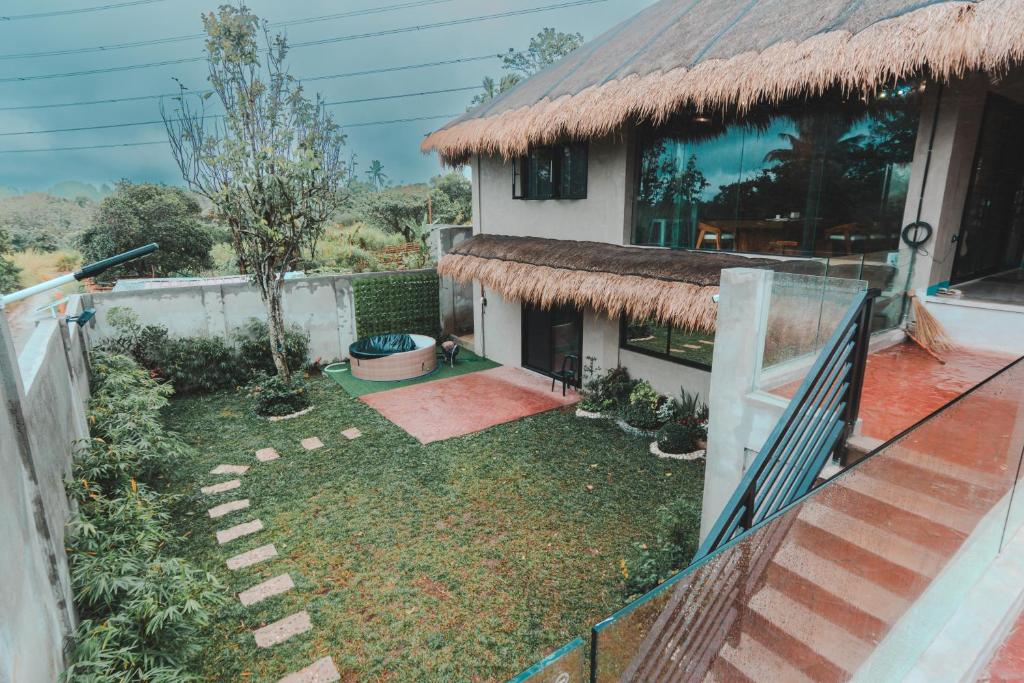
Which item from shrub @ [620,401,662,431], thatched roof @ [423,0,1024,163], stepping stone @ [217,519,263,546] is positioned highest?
thatched roof @ [423,0,1024,163]

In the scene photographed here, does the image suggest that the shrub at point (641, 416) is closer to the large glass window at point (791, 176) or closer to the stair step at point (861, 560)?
the large glass window at point (791, 176)

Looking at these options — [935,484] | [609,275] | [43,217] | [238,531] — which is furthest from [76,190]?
[935,484]

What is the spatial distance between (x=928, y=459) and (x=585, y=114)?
7042 millimetres

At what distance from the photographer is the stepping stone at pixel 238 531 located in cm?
584

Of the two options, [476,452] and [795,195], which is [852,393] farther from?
[476,452]

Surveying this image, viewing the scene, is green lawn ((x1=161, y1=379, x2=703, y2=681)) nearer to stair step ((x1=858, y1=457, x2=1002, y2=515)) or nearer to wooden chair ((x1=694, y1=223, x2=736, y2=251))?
stair step ((x1=858, y1=457, x2=1002, y2=515))

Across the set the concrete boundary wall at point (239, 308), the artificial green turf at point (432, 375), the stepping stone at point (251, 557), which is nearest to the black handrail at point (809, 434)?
the stepping stone at point (251, 557)

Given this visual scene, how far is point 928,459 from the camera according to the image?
263 centimetres

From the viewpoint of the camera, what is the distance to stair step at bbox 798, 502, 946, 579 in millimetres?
2062

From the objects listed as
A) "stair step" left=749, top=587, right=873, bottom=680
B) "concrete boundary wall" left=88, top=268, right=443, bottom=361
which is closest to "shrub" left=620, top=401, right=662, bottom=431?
"stair step" left=749, top=587, right=873, bottom=680

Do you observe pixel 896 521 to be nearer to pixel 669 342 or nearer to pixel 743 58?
pixel 743 58

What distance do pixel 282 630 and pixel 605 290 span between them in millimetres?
6077

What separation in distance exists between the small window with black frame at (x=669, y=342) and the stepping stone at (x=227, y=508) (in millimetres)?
6684

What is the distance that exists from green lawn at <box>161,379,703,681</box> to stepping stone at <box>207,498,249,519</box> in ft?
0.39
